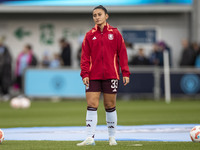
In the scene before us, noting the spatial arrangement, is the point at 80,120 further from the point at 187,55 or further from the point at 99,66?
the point at 187,55

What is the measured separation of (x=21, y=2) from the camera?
96.8 feet

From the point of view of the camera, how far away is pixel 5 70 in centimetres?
2666

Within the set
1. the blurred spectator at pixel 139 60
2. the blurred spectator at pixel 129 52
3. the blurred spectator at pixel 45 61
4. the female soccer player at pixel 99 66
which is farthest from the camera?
the blurred spectator at pixel 45 61

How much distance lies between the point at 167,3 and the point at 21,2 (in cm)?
773

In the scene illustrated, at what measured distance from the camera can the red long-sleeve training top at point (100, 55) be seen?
876 cm

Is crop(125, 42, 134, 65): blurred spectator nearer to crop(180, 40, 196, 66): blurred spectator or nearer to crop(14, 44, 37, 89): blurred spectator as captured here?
crop(180, 40, 196, 66): blurred spectator

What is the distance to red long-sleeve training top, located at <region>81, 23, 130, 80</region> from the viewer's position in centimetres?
876

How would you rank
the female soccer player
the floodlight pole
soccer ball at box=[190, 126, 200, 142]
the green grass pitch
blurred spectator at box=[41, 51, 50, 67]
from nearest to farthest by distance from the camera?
the green grass pitch
the female soccer player
soccer ball at box=[190, 126, 200, 142]
the floodlight pole
blurred spectator at box=[41, 51, 50, 67]

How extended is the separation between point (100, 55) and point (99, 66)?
175 mm

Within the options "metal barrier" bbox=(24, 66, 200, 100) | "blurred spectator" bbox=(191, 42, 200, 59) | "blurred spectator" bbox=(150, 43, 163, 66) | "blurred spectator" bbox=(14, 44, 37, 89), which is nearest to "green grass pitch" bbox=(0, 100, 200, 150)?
"metal barrier" bbox=(24, 66, 200, 100)

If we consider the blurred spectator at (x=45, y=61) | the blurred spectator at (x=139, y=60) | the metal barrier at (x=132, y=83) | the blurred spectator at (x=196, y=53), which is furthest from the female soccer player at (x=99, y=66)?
the blurred spectator at (x=45, y=61)

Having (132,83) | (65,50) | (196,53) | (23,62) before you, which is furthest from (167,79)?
(23,62)

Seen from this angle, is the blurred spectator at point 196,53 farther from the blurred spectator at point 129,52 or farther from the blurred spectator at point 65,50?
the blurred spectator at point 65,50

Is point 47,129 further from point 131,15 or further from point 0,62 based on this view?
point 131,15
